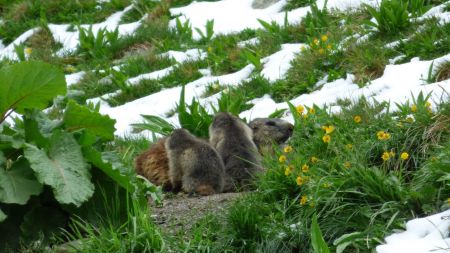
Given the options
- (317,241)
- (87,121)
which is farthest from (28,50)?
(317,241)

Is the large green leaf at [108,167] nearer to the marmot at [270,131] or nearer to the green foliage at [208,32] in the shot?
the marmot at [270,131]

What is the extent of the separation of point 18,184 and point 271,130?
386 centimetres

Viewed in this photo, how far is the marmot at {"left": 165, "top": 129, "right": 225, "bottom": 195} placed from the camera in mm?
8266

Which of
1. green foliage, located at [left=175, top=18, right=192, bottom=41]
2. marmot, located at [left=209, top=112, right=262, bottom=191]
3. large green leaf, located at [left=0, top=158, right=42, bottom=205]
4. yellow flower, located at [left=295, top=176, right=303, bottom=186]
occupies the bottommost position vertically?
green foliage, located at [left=175, top=18, right=192, bottom=41]

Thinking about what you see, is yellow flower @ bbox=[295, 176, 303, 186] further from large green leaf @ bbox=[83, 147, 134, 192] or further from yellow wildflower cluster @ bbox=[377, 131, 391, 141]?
large green leaf @ bbox=[83, 147, 134, 192]

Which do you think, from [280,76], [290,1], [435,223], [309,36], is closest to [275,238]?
[435,223]

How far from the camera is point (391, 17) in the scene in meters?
11.2

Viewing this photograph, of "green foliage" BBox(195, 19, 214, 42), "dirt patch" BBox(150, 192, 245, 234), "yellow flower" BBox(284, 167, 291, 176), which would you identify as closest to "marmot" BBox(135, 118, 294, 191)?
"dirt patch" BBox(150, 192, 245, 234)

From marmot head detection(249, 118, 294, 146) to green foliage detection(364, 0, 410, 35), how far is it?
104 inches

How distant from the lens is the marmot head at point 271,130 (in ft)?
30.2

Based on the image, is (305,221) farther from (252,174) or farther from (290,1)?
(290,1)

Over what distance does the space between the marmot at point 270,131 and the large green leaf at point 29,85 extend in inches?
123

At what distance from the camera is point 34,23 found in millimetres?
15883

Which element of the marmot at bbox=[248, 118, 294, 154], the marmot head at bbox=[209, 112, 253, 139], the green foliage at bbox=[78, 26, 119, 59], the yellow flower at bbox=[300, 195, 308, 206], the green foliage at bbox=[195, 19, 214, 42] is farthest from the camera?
the green foliage at bbox=[78, 26, 119, 59]
